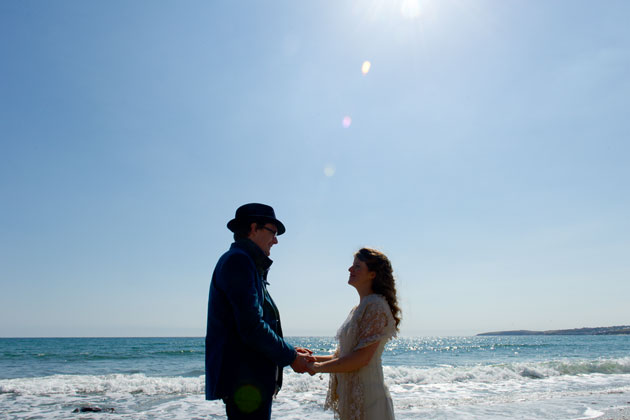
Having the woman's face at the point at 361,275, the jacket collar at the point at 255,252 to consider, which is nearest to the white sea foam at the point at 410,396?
the woman's face at the point at 361,275

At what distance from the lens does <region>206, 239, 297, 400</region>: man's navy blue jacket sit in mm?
2357

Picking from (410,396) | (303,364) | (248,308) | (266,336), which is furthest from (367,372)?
(410,396)

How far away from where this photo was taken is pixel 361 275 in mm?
3010

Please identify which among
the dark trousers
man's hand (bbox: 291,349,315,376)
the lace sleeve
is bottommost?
the dark trousers

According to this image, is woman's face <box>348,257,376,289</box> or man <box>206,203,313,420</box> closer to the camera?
man <box>206,203,313,420</box>

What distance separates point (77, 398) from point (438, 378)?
38.8ft

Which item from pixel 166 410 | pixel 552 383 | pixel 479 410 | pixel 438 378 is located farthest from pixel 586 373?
pixel 166 410

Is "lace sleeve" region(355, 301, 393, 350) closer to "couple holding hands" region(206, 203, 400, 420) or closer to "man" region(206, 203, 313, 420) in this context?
"couple holding hands" region(206, 203, 400, 420)

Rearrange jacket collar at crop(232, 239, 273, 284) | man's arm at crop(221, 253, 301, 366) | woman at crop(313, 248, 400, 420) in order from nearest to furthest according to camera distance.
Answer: man's arm at crop(221, 253, 301, 366) < jacket collar at crop(232, 239, 273, 284) < woman at crop(313, 248, 400, 420)

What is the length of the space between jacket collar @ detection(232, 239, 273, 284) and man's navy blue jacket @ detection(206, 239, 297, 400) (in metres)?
0.09

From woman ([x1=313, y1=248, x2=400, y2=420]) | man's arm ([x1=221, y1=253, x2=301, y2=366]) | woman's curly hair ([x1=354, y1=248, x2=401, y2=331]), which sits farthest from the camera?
woman's curly hair ([x1=354, y1=248, x2=401, y2=331])

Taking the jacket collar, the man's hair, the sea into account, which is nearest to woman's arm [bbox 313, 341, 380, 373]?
the jacket collar

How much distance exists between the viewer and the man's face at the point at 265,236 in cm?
280

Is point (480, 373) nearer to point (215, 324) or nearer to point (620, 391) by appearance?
point (620, 391)
